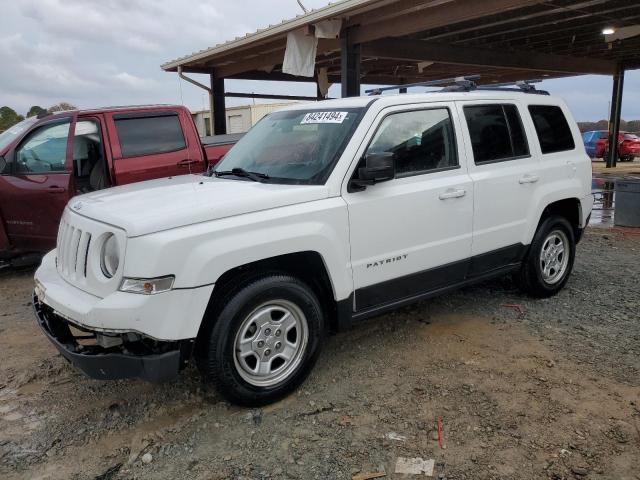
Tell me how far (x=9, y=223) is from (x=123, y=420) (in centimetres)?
390

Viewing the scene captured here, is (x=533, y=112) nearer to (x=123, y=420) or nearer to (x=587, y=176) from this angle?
(x=587, y=176)

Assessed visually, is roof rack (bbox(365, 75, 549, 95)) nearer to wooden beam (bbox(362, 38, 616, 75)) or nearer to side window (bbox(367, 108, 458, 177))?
side window (bbox(367, 108, 458, 177))

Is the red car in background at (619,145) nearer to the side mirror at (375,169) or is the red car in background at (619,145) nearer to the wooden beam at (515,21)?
the wooden beam at (515,21)

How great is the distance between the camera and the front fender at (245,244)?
2.71 m

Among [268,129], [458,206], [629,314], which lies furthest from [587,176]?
[268,129]

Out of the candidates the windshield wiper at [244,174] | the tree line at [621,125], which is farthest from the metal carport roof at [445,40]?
the tree line at [621,125]

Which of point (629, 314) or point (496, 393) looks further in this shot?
point (629, 314)

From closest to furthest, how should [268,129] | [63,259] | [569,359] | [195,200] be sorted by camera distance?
1. [195,200]
2. [63,259]
3. [569,359]
4. [268,129]

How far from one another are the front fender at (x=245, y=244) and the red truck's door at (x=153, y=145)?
3.53 m

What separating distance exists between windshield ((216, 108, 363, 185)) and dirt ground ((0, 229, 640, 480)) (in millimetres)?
1404

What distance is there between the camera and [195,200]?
10.2 feet

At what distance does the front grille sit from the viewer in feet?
10.0

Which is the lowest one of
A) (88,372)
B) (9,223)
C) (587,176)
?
(88,372)

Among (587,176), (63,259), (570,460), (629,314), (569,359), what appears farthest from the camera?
(587,176)
